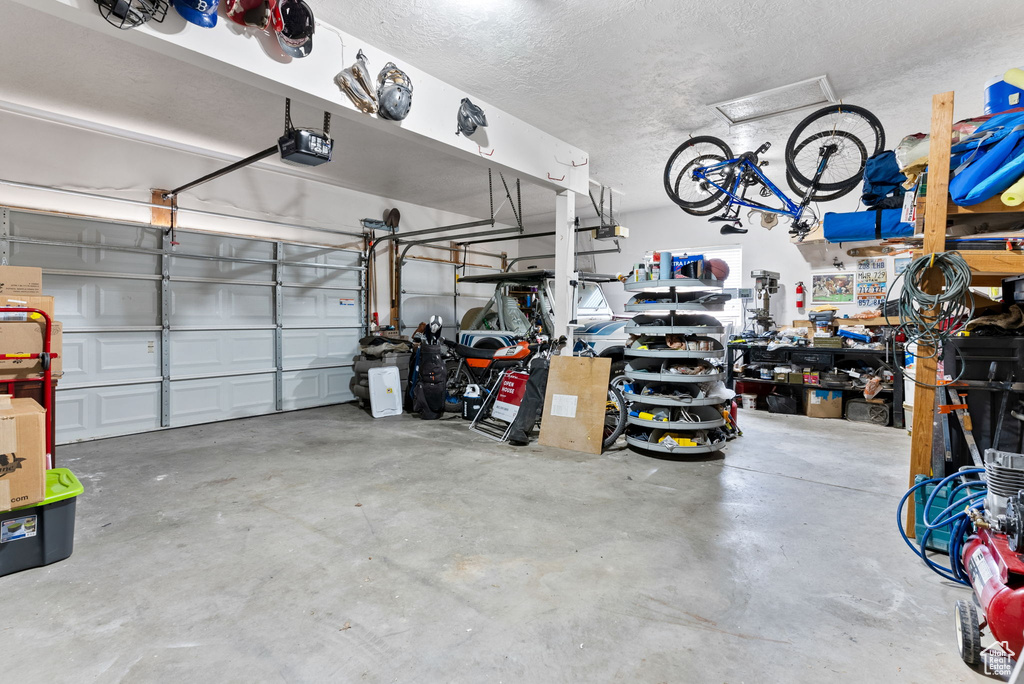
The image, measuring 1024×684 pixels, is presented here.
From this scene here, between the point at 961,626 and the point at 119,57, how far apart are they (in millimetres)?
6109

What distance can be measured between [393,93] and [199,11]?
1217mm

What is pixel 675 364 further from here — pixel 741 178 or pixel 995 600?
pixel 995 600

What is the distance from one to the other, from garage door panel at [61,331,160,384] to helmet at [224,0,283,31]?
12.5 feet

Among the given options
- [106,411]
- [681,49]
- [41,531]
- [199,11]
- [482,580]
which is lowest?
[482,580]

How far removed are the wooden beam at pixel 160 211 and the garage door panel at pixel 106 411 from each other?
1.86 m

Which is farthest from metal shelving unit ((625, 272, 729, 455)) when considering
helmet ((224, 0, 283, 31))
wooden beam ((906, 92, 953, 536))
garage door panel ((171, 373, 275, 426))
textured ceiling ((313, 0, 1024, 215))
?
garage door panel ((171, 373, 275, 426))

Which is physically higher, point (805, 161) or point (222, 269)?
point (805, 161)

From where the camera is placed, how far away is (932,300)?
7.30ft

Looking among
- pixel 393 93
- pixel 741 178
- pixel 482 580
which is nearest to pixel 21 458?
pixel 482 580

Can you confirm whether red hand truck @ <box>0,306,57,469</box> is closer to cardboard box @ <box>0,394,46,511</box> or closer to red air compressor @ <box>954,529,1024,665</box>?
cardboard box @ <box>0,394,46,511</box>

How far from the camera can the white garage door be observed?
183 inches

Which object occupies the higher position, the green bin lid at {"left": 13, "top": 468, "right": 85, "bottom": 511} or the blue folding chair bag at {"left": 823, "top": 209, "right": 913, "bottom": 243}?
the blue folding chair bag at {"left": 823, "top": 209, "right": 913, "bottom": 243}

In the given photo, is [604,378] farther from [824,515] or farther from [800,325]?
[800,325]

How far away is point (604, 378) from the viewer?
4387mm
